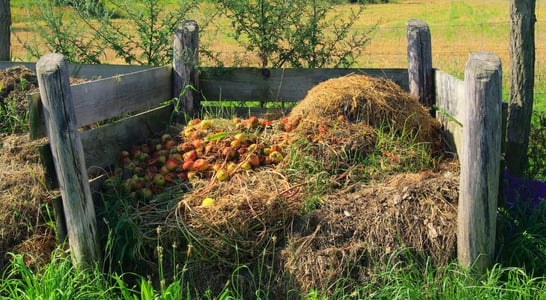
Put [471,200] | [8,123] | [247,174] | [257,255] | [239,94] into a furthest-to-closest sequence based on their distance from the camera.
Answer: [239,94]
[8,123]
[247,174]
[257,255]
[471,200]

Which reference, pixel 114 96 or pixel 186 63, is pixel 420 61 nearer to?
pixel 186 63

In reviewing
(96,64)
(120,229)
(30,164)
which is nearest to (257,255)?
(120,229)

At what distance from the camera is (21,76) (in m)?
5.37

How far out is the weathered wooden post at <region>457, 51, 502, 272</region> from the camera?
365 centimetres

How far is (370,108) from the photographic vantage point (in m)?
4.92

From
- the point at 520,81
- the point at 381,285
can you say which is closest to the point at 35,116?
the point at 381,285

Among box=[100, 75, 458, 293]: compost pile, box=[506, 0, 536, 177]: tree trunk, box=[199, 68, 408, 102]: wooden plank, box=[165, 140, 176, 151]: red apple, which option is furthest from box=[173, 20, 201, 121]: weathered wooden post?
box=[506, 0, 536, 177]: tree trunk

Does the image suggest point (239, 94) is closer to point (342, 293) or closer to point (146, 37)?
point (146, 37)

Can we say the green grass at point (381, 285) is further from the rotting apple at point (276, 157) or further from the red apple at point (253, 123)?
the red apple at point (253, 123)

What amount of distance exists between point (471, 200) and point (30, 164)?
136 inches

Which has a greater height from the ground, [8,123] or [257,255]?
[8,123]

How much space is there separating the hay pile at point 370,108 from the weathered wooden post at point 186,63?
1.22 metres

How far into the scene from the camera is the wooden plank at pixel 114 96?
13.0 feet

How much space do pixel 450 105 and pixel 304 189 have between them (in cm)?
156
